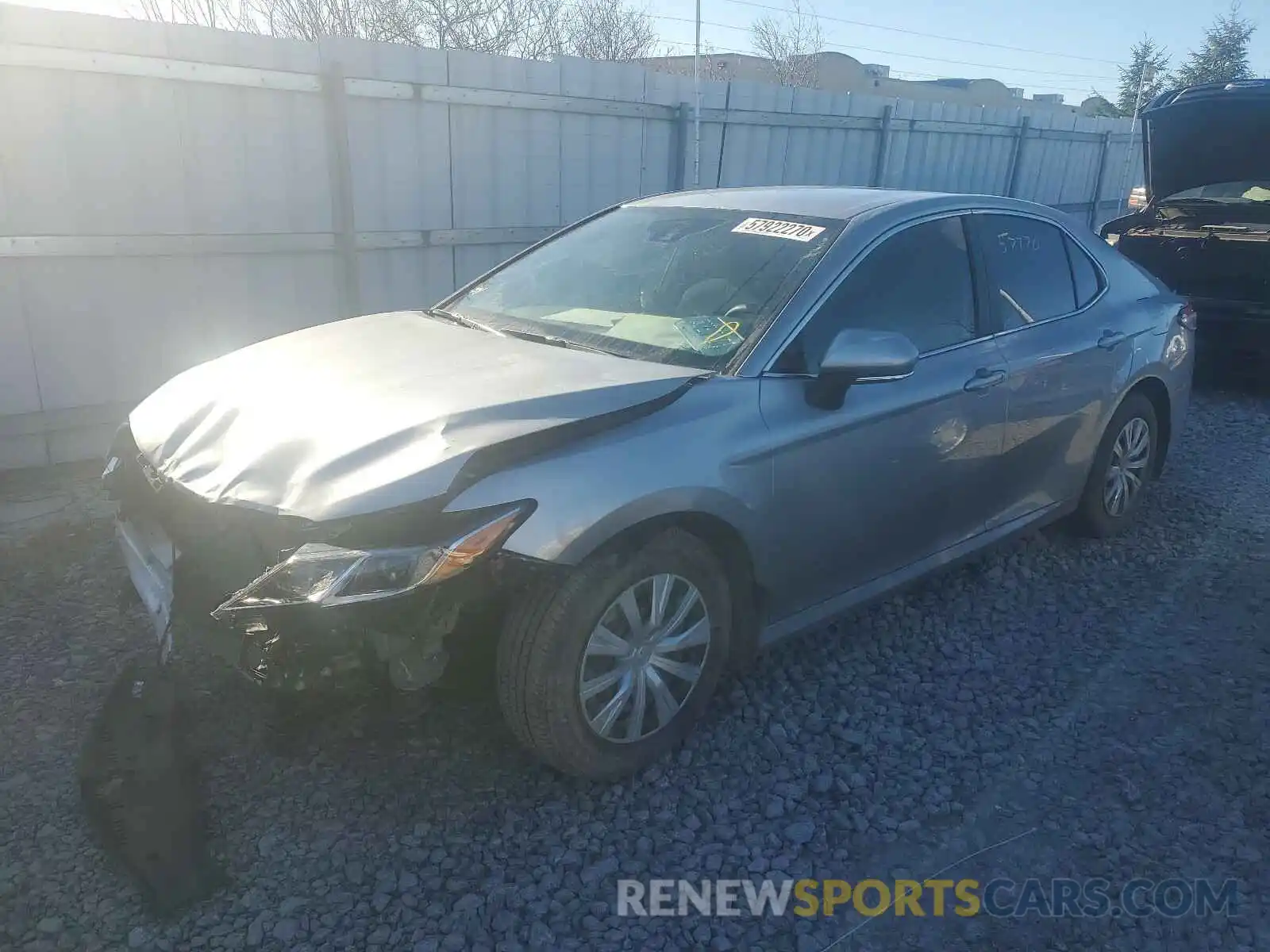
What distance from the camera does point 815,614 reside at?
10.9 feet

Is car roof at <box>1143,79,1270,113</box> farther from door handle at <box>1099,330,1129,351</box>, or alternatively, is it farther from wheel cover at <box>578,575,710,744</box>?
wheel cover at <box>578,575,710,744</box>

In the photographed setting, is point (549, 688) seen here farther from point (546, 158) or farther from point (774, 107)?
point (774, 107)

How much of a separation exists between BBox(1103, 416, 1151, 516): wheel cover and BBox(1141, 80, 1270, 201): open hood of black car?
4633 mm

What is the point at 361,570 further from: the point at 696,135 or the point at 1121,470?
the point at 696,135

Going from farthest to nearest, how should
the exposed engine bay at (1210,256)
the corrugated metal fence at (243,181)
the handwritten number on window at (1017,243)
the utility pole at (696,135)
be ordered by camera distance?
Result: 1. the utility pole at (696,135)
2. the exposed engine bay at (1210,256)
3. the corrugated metal fence at (243,181)
4. the handwritten number on window at (1017,243)

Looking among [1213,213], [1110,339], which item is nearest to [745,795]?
[1110,339]

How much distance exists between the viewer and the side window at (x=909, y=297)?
126 inches

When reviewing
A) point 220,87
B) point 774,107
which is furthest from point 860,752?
point 774,107

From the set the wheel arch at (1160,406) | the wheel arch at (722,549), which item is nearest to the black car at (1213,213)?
the wheel arch at (1160,406)

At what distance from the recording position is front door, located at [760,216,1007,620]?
3.09 metres

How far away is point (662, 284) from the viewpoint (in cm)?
353

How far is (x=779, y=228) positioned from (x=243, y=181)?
145 inches

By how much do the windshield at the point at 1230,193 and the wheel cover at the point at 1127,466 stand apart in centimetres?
492

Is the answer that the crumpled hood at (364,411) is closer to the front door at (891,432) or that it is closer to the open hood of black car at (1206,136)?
the front door at (891,432)
